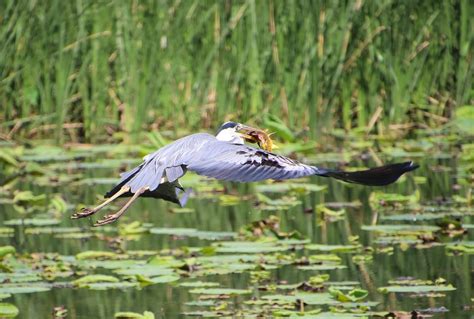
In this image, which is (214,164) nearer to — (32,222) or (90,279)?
(90,279)

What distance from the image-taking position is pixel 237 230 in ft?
23.3

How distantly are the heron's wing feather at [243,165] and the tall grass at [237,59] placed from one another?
5.64 m

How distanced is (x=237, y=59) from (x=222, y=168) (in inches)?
247

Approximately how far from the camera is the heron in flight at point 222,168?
3.64 meters

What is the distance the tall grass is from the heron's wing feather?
5636mm

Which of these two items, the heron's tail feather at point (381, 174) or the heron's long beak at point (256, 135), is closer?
the heron's tail feather at point (381, 174)

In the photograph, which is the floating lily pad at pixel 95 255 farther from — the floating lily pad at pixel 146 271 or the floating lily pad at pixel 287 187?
the floating lily pad at pixel 287 187

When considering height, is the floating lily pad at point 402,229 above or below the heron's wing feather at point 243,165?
below

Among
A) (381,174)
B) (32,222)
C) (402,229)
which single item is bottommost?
(402,229)

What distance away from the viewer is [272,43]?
990cm

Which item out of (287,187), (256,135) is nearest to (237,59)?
(287,187)

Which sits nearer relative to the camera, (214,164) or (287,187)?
(214,164)

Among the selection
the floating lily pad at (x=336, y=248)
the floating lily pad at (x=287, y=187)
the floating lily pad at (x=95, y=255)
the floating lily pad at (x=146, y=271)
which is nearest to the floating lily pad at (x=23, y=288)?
the floating lily pad at (x=146, y=271)

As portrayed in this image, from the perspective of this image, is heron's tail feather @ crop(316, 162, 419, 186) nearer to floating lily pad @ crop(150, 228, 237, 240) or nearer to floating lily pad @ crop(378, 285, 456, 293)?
floating lily pad @ crop(378, 285, 456, 293)
